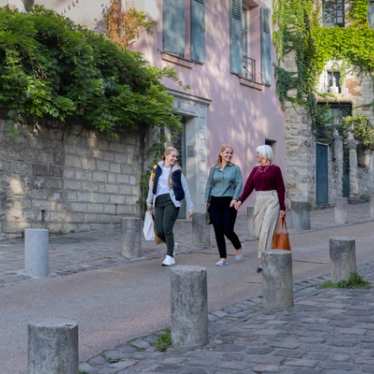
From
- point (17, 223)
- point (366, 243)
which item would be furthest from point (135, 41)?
point (366, 243)

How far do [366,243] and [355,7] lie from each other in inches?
797

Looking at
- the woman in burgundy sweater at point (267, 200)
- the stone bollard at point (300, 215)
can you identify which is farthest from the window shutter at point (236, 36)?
the woman in burgundy sweater at point (267, 200)

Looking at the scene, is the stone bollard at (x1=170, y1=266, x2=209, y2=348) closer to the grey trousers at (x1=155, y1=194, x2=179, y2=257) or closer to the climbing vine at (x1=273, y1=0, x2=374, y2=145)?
the grey trousers at (x1=155, y1=194, x2=179, y2=257)

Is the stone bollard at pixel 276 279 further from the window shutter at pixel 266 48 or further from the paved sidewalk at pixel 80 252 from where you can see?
the window shutter at pixel 266 48

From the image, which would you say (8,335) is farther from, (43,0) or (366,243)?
(43,0)

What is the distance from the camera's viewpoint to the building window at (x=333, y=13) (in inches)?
1201

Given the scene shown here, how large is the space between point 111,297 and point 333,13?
88.0ft

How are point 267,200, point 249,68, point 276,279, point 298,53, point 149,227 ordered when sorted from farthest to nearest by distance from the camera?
point 298,53 < point 249,68 < point 149,227 < point 267,200 < point 276,279

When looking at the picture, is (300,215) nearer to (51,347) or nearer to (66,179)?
(66,179)

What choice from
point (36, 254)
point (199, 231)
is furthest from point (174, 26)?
point (36, 254)

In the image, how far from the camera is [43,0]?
54.5 ft

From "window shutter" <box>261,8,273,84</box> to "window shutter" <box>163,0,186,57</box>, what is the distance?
4688 mm

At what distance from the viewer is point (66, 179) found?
12.7 meters

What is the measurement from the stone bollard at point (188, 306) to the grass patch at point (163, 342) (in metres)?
0.06
